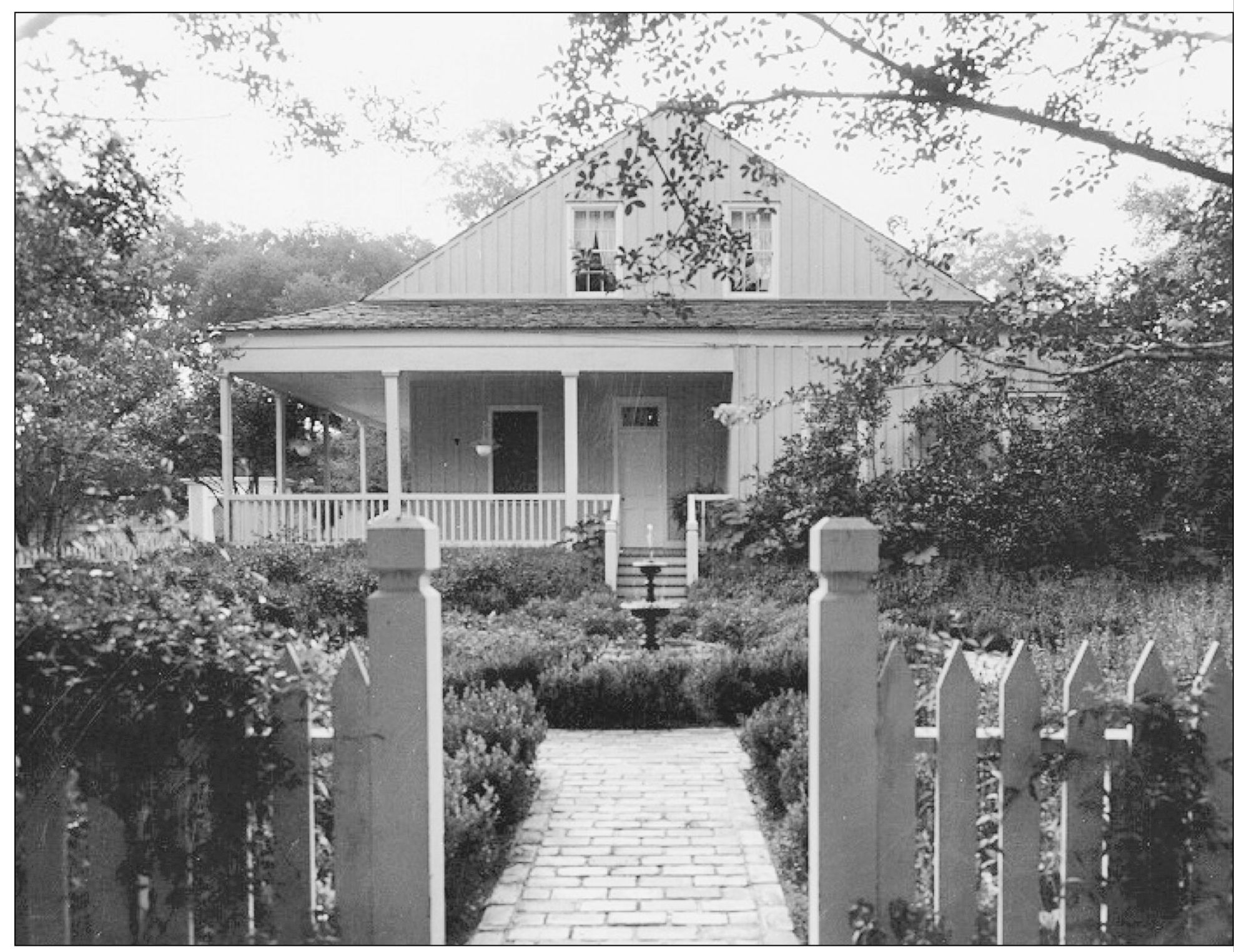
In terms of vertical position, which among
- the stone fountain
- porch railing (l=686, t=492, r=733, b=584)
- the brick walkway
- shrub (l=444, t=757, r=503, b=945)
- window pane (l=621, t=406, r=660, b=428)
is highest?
window pane (l=621, t=406, r=660, b=428)

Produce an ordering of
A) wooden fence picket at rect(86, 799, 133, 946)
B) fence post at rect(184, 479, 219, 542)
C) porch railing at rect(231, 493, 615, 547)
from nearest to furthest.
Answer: wooden fence picket at rect(86, 799, 133, 946), fence post at rect(184, 479, 219, 542), porch railing at rect(231, 493, 615, 547)

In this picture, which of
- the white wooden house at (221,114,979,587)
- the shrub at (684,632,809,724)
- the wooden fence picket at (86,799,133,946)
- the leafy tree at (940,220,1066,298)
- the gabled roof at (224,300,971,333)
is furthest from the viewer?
Answer: the shrub at (684,632,809,724)

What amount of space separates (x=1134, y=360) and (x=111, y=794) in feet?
11.8

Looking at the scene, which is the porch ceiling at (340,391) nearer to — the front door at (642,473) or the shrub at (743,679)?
the front door at (642,473)

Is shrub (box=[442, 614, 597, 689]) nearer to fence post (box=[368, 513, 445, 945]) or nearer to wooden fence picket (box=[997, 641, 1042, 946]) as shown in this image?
fence post (box=[368, 513, 445, 945])

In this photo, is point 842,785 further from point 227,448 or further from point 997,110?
point 227,448

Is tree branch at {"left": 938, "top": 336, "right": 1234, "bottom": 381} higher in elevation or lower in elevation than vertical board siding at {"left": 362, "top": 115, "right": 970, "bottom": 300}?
lower

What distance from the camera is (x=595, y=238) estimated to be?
142 inches

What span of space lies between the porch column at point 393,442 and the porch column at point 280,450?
51 centimetres

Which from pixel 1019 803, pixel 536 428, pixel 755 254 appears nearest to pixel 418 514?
pixel 536 428

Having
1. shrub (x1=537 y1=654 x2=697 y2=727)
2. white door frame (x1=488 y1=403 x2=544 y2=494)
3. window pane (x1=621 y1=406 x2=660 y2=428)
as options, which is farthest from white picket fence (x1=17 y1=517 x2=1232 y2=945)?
window pane (x1=621 y1=406 x2=660 y2=428)

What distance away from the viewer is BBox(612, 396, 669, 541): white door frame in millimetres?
4938

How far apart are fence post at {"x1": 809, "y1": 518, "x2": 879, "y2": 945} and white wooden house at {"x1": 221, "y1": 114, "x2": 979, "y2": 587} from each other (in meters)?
1.24

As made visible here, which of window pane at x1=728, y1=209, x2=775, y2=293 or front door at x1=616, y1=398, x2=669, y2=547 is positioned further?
front door at x1=616, y1=398, x2=669, y2=547
